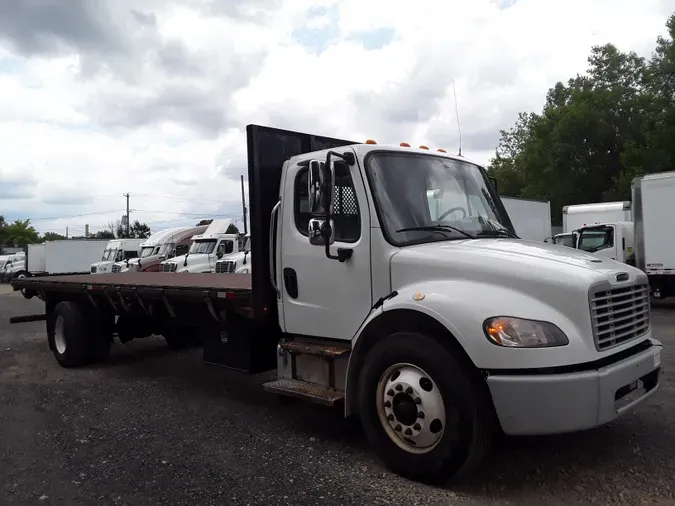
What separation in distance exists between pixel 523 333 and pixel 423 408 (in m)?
0.82

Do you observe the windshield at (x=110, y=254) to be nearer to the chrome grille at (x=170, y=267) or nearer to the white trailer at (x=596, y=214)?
the chrome grille at (x=170, y=267)

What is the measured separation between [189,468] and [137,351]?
20.0 ft

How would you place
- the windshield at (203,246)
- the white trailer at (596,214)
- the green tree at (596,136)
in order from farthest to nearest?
the green tree at (596,136)
the windshield at (203,246)
the white trailer at (596,214)

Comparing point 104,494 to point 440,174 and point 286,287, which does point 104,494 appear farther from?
point 440,174

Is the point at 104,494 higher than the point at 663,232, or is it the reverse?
the point at 663,232

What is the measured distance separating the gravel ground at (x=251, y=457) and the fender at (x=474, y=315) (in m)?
0.93

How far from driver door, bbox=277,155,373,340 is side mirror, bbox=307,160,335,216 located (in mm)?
158

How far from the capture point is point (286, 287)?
5285 mm

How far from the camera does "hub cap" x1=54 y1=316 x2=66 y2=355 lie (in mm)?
8914

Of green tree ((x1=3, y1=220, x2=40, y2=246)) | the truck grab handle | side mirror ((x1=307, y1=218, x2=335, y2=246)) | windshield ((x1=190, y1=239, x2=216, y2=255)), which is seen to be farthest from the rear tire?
green tree ((x1=3, y1=220, x2=40, y2=246))

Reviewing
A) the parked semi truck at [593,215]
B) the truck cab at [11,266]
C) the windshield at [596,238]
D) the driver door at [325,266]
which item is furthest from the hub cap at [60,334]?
the truck cab at [11,266]

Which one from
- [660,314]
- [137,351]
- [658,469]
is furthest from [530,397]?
[660,314]

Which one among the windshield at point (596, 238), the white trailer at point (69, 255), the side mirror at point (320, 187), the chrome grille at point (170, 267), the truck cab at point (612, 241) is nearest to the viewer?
the side mirror at point (320, 187)

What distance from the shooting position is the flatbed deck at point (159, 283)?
6645 millimetres
